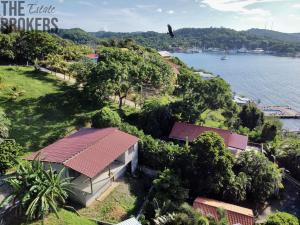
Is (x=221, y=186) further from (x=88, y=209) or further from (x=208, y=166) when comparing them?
(x=88, y=209)

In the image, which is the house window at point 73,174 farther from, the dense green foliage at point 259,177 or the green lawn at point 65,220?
the dense green foliage at point 259,177

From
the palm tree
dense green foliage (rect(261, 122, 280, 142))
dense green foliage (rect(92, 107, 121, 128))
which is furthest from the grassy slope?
dense green foliage (rect(261, 122, 280, 142))

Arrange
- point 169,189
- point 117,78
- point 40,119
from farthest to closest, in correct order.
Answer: point 117,78 < point 40,119 < point 169,189

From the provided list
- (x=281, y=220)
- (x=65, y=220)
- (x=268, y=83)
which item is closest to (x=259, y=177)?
(x=281, y=220)

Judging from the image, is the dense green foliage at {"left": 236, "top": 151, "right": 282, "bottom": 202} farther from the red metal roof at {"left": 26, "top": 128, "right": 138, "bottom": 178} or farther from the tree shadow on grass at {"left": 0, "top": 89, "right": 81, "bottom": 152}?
the tree shadow on grass at {"left": 0, "top": 89, "right": 81, "bottom": 152}

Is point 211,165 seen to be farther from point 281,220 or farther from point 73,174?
point 73,174
